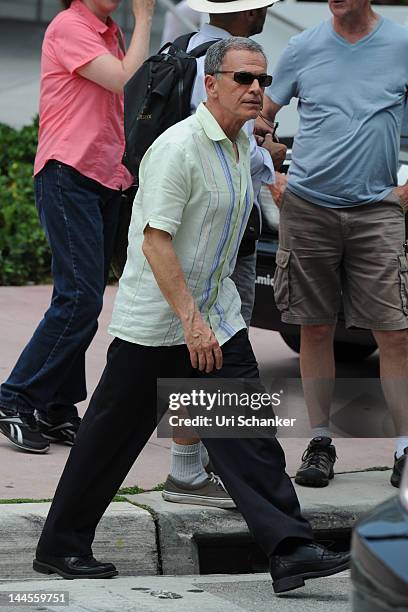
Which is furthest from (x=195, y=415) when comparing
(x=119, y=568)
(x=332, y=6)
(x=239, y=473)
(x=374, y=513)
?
(x=332, y=6)

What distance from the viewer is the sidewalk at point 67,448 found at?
5546 mm

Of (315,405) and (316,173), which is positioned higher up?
(316,173)

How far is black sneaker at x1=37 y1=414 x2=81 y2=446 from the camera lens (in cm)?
596

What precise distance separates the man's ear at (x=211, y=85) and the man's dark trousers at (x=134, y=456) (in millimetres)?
792

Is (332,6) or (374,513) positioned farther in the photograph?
(332,6)

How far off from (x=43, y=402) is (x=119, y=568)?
1.00m

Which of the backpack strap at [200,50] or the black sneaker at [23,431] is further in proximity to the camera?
the black sneaker at [23,431]

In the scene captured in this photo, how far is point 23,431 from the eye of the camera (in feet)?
19.1

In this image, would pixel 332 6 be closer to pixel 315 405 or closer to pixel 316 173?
pixel 316 173

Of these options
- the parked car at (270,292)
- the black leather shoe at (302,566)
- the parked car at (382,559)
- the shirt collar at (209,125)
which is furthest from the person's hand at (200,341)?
the parked car at (270,292)

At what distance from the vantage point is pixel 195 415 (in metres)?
4.75

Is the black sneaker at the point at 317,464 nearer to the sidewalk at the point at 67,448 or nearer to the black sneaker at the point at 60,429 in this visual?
the sidewalk at the point at 67,448

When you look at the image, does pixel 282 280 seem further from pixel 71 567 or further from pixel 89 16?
pixel 71 567

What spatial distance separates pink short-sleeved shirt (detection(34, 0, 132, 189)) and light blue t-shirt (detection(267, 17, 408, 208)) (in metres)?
0.76
